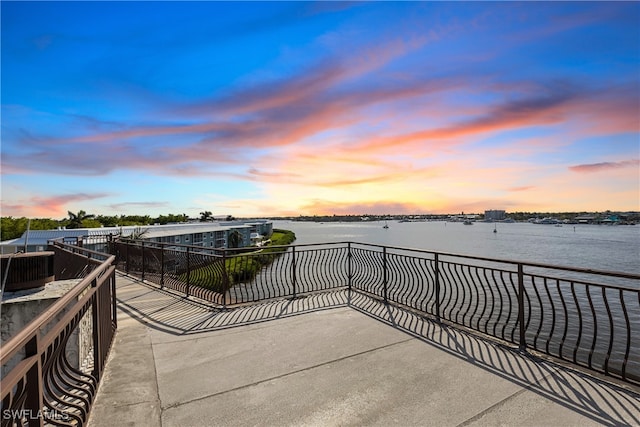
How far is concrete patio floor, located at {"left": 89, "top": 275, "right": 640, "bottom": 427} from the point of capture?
293cm

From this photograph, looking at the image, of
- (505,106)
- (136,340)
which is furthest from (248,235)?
(136,340)

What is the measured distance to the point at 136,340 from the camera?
4836 mm

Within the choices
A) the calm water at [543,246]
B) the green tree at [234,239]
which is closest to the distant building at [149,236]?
the green tree at [234,239]

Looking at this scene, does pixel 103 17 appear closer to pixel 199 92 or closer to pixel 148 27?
pixel 148 27

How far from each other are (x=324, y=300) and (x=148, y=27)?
7.13m

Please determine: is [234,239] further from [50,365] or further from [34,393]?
[34,393]

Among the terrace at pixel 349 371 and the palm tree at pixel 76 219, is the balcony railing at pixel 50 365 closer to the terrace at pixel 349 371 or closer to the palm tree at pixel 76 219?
the terrace at pixel 349 371

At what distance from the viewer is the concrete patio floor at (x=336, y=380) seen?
293 cm

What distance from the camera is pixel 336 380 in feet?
11.7

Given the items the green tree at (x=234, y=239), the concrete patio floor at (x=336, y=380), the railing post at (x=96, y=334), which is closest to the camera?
the concrete patio floor at (x=336, y=380)

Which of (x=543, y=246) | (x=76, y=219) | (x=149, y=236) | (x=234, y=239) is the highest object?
(x=76, y=219)

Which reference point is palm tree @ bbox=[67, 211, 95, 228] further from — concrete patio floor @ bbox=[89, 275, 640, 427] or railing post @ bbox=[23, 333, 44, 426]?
railing post @ bbox=[23, 333, 44, 426]

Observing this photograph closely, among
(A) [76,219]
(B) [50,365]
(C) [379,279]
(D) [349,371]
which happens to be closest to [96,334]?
(B) [50,365]

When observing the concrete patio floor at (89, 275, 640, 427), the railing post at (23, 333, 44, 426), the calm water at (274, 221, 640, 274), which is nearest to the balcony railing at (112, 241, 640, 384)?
the concrete patio floor at (89, 275, 640, 427)
